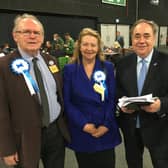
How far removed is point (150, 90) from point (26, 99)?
2.90ft

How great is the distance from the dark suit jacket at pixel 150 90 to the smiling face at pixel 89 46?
10.9 inches

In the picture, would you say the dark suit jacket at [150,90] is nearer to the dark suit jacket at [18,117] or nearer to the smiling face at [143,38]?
the smiling face at [143,38]

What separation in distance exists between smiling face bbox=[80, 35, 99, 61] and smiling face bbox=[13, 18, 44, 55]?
1.15ft

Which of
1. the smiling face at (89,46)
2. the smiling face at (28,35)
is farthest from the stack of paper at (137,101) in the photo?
the smiling face at (28,35)

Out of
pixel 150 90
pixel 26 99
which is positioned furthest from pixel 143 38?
pixel 26 99

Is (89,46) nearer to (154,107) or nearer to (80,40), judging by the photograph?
(80,40)

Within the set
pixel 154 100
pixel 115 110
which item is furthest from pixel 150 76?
pixel 115 110

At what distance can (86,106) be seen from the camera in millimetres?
1975

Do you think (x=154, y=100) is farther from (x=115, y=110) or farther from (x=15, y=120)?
(x=15, y=120)

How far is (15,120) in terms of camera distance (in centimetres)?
173

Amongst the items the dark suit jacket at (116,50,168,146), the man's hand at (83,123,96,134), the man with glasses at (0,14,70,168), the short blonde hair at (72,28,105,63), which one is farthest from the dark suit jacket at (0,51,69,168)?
the dark suit jacket at (116,50,168,146)

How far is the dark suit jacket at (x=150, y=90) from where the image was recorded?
74.4 inches

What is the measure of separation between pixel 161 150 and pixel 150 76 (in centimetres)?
58

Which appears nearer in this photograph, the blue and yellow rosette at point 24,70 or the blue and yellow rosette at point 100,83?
the blue and yellow rosette at point 24,70
